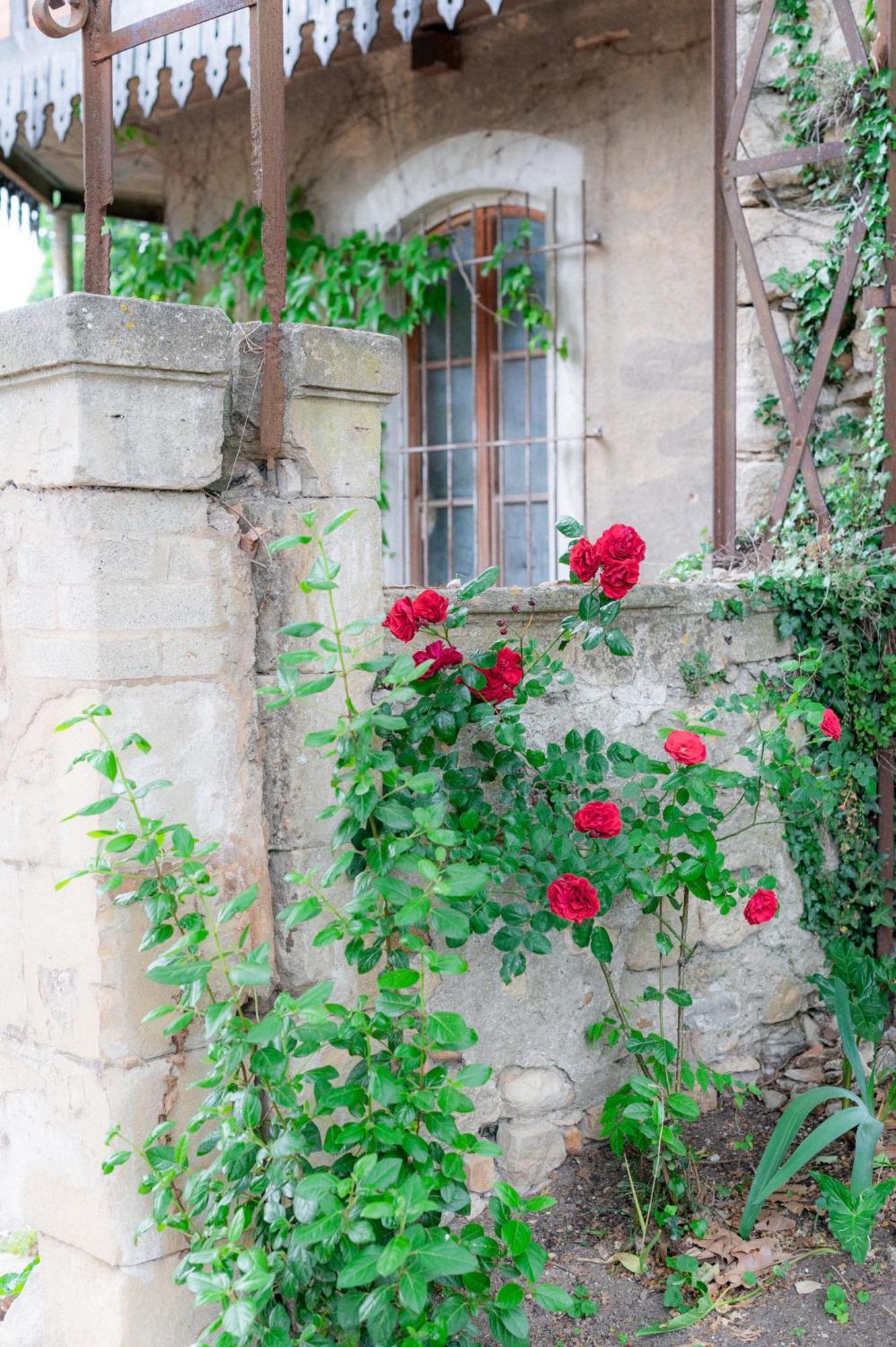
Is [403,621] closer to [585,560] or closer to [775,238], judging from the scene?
[585,560]

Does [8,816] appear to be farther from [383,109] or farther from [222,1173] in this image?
[383,109]

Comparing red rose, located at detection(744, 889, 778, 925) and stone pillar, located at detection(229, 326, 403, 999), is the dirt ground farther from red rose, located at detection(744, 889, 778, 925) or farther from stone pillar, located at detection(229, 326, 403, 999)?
stone pillar, located at detection(229, 326, 403, 999)

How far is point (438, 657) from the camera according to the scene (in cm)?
254

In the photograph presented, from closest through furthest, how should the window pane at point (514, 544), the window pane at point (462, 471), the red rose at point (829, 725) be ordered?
the red rose at point (829, 725) < the window pane at point (514, 544) < the window pane at point (462, 471)

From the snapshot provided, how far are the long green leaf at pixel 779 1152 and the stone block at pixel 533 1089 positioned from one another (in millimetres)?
468

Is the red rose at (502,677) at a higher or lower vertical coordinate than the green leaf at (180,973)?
higher

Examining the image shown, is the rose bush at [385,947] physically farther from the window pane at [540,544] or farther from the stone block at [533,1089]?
the window pane at [540,544]

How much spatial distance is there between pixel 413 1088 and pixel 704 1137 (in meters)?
1.33

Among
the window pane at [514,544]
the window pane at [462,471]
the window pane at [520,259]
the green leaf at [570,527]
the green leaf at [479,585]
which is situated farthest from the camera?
the window pane at [462,471]

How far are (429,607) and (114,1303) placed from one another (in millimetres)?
1386

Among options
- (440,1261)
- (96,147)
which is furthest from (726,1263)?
(96,147)

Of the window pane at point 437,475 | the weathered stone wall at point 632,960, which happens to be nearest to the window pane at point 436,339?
the window pane at point 437,475

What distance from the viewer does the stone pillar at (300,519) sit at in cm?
243

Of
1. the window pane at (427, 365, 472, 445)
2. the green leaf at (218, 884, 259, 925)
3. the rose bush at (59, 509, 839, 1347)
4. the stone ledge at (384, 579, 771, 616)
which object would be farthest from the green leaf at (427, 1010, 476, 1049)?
the window pane at (427, 365, 472, 445)
